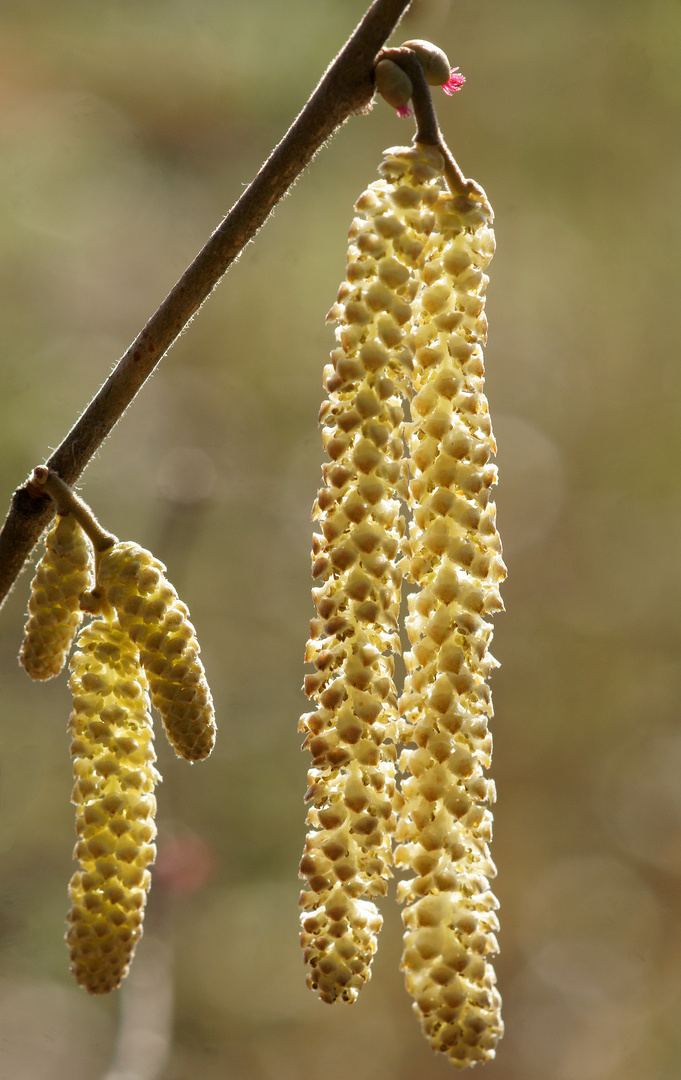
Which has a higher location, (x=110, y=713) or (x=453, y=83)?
(x=453, y=83)

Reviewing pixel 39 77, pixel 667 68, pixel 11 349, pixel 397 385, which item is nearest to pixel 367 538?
pixel 397 385

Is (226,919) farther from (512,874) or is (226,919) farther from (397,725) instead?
(397,725)

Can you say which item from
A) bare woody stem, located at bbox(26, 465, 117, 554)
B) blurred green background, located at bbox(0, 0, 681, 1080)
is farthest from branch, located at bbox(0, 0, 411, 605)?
blurred green background, located at bbox(0, 0, 681, 1080)

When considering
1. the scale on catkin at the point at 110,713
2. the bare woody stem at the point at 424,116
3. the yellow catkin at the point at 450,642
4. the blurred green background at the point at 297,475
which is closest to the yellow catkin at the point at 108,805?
the scale on catkin at the point at 110,713

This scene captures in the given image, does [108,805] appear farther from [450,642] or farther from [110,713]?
[450,642]

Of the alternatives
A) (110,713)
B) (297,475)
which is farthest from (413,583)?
(297,475)
